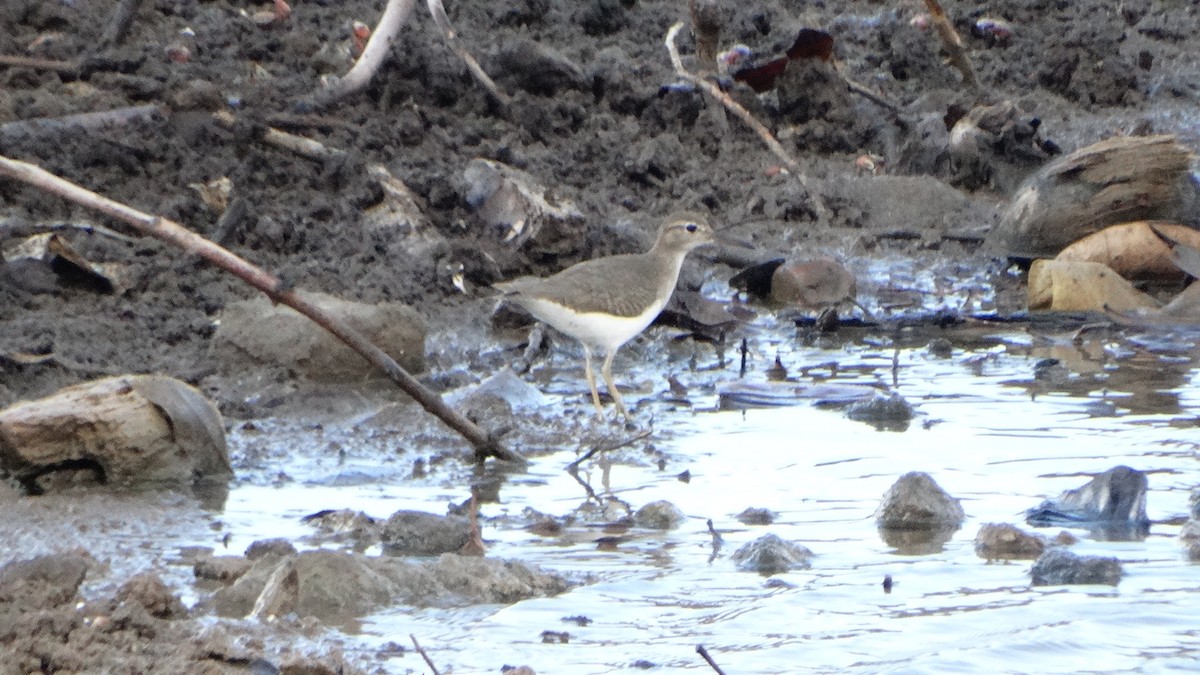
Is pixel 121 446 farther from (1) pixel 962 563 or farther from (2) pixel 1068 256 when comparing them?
(2) pixel 1068 256

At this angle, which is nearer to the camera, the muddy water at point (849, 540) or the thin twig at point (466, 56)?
the muddy water at point (849, 540)

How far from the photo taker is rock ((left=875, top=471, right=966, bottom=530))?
206 inches

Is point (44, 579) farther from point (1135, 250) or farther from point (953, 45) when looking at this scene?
point (953, 45)

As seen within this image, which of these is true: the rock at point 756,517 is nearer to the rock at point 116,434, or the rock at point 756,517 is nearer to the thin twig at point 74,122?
the rock at point 116,434

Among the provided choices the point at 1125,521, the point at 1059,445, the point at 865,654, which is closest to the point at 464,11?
→ the point at 1059,445

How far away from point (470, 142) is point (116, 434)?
4.35m

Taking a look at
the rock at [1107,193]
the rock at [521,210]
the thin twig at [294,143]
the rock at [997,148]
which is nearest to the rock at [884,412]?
the rock at [521,210]

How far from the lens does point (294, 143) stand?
28.2ft

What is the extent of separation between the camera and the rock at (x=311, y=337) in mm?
6969

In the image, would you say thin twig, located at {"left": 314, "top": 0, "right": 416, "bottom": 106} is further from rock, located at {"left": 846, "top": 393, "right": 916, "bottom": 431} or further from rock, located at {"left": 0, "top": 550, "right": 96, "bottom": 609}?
rock, located at {"left": 0, "top": 550, "right": 96, "bottom": 609}

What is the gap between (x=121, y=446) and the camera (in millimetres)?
5344

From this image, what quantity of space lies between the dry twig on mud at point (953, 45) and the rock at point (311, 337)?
19.0ft

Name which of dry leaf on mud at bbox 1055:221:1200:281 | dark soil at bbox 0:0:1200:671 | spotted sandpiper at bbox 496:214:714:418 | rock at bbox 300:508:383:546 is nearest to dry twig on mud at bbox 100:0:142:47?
dark soil at bbox 0:0:1200:671

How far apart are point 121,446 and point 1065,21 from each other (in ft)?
33.1
